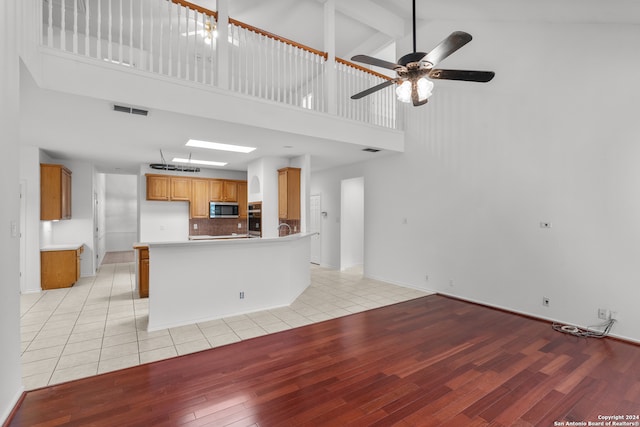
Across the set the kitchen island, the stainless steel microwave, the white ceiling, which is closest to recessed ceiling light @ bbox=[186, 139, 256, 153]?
the white ceiling

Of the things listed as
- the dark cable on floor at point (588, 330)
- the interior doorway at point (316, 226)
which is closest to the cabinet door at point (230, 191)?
the interior doorway at point (316, 226)

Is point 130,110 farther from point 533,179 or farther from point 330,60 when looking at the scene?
point 533,179

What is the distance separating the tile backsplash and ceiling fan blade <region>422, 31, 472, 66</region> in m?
6.77

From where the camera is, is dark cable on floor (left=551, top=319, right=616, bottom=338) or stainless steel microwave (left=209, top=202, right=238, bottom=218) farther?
stainless steel microwave (left=209, top=202, right=238, bottom=218)

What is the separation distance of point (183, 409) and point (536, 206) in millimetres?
4524

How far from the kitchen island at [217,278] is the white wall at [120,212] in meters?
8.79

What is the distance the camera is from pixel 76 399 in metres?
2.23

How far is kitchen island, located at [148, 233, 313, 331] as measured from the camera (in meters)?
3.58

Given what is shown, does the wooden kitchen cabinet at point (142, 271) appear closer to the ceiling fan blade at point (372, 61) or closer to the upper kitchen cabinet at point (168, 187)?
the upper kitchen cabinet at point (168, 187)

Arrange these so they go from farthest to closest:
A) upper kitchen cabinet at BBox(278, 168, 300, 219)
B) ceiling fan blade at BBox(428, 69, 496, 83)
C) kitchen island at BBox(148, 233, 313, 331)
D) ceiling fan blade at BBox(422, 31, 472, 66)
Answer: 1. upper kitchen cabinet at BBox(278, 168, 300, 219)
2. kitchen island at BBox(148, 233, 313, 331)
3. ceiling fan blade at BBox(428, 69, 496, 83)
4. ceiling fan blade at BBox(422, 31, 472, 66)

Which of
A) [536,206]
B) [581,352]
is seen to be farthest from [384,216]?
[581,352]

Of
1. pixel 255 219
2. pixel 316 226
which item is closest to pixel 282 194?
pixel 255 219

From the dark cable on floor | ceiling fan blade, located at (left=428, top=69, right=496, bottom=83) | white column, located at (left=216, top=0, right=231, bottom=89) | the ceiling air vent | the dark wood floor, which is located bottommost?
the dark wood floor

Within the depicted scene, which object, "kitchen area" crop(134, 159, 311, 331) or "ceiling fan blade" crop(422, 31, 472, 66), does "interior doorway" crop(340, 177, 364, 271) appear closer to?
"kitchen area" crop(134, 159, 311, 331)
